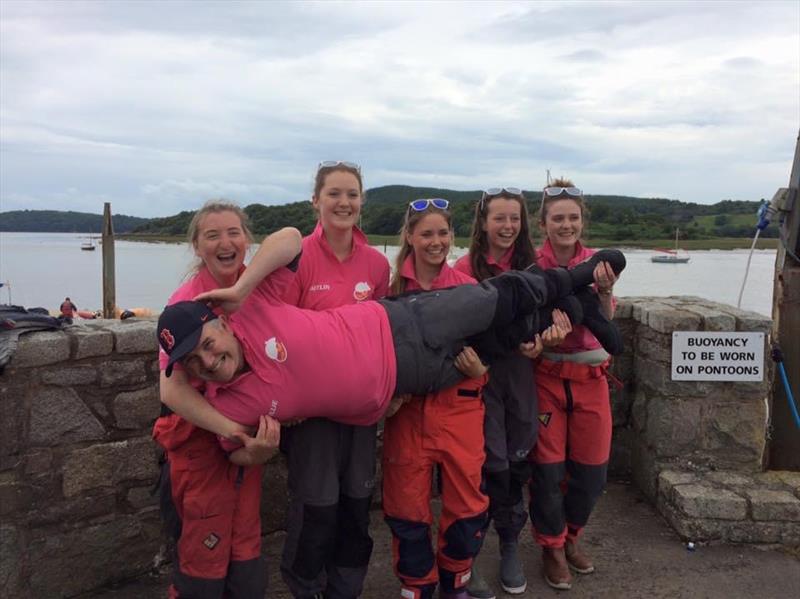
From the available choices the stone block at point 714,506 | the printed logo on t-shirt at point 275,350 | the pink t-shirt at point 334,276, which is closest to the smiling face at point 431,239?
the pink t-shirt at point 334,276

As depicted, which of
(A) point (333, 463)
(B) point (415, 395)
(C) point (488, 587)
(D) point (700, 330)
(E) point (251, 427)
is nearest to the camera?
(E) point (251, 427)

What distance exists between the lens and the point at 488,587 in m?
3.22

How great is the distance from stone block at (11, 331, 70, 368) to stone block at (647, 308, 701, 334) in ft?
10.8

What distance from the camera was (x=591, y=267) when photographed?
3.21 metres

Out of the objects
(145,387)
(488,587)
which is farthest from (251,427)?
(488,587)

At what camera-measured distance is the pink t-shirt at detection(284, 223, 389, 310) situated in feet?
9.44

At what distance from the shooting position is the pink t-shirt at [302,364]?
246 centimetres

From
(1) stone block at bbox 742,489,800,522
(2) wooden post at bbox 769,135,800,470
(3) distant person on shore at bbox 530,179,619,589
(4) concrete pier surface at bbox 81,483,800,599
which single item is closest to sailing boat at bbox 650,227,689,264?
(2) wooden post at bbox 769,135,800,470

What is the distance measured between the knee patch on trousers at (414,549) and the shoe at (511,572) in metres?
0.56

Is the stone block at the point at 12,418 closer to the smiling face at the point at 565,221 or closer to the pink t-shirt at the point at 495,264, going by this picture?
the pink t-shirt at the point at 495,264

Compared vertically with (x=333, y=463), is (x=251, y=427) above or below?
above

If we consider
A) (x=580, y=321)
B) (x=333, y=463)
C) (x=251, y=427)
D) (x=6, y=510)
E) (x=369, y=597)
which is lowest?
(x=369, y=597)

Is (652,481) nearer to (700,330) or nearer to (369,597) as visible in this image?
(700,330)

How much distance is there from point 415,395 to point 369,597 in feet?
3.59
